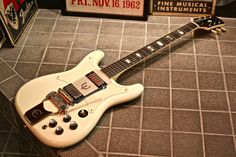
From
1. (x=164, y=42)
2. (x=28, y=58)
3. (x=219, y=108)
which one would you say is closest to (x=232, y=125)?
(x=219, y=108)

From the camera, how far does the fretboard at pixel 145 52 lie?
103cm

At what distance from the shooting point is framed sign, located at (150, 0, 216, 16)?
4.09 feet

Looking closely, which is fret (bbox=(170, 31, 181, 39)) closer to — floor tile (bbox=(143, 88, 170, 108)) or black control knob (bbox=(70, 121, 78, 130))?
floor tile (bbox=(143, 88, 170, 108))

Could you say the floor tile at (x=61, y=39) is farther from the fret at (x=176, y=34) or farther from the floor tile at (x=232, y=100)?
the floor tile at (x=232, y=100)

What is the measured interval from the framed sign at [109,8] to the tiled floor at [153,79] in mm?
22

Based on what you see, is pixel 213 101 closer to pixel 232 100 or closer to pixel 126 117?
pixel 232 100

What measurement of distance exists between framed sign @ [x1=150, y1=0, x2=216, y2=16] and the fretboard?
8cm

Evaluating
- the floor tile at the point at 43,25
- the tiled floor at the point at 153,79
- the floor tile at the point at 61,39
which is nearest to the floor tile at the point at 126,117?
the tiled floor at the point at 153,79

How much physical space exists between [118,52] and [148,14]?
220 mm

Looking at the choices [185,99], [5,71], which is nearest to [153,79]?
[185,99]

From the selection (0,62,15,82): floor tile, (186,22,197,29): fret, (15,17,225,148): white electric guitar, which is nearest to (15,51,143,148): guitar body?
(15,17,225,148): white electric guitar

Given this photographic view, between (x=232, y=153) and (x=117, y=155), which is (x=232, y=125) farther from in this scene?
(x=117, y=155)

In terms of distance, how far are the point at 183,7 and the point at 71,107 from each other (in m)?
0.57

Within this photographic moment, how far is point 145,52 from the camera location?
3.59 feet
